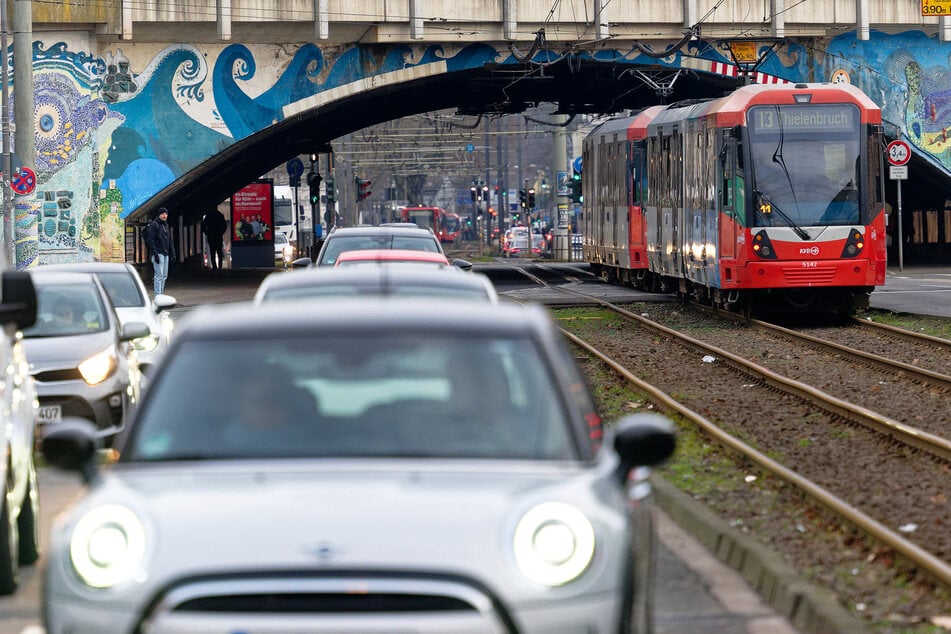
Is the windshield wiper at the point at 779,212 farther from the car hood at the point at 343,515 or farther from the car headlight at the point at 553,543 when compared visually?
the car headlight at the point at 553,543

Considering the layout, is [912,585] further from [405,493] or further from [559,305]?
[559,305]

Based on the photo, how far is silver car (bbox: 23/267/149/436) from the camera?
12430 millimetres

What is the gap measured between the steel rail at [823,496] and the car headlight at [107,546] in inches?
154

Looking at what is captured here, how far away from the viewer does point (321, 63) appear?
37875 millimetres

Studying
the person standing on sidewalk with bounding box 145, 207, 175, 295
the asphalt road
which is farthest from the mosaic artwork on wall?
the asphalt road

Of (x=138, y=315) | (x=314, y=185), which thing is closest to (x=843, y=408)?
(x=138, y=315)

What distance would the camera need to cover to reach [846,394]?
51.8 feet

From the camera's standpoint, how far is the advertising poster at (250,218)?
55.0m

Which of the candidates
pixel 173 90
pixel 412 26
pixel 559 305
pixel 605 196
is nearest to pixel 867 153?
pixel 559 305

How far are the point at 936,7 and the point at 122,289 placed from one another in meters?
24.1

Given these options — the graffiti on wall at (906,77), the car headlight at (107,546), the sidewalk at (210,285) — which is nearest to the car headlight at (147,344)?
the car headlight at (107,546)

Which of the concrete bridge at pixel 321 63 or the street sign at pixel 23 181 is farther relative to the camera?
the concrete bridge at pixel 321 63

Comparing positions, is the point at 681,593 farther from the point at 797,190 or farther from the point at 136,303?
the point at 797,190

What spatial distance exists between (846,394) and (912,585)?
27.9ft
